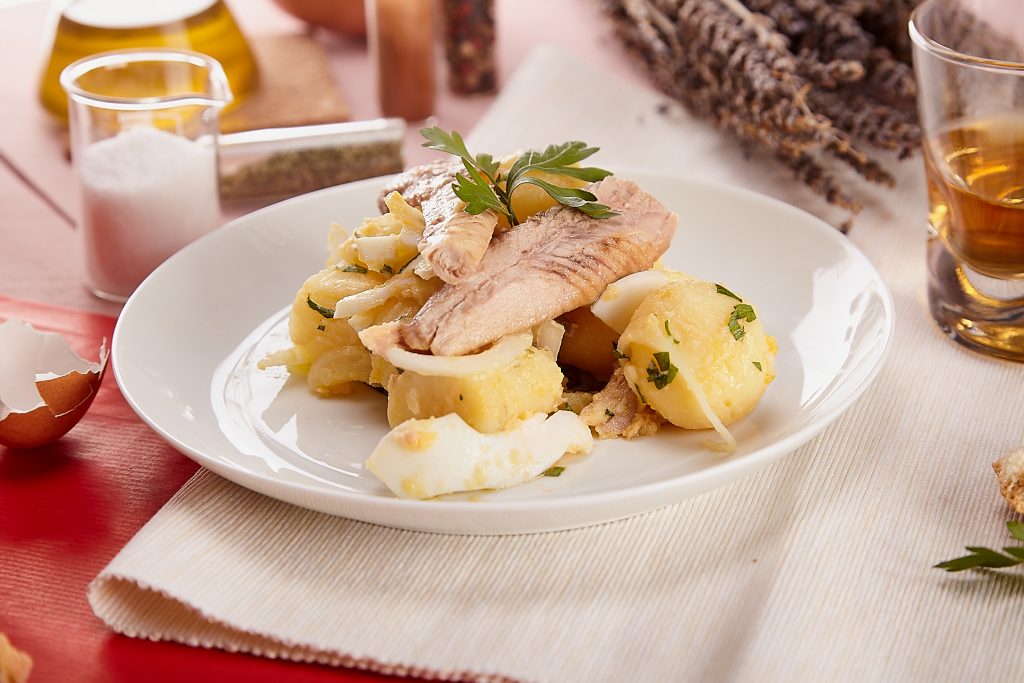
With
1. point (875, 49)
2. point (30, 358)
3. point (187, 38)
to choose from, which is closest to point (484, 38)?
point (187, 38)

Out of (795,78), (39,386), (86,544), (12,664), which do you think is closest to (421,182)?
(39,386)

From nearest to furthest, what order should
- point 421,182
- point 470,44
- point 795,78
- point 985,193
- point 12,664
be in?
point 12,664 < point 421,182 < point 985,193 < point 795,78 < point 470,44

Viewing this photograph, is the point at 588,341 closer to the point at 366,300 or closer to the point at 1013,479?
the point at 366,300

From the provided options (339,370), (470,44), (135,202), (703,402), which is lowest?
(470,44)

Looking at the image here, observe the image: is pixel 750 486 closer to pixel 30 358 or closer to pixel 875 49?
pixel 30 358

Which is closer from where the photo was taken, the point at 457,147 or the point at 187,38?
the point at 457,147

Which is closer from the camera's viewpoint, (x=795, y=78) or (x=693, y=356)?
(x=693, y=356)

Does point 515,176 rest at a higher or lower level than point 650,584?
higher

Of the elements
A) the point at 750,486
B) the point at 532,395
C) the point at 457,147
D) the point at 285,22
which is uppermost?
the point at 457,147
